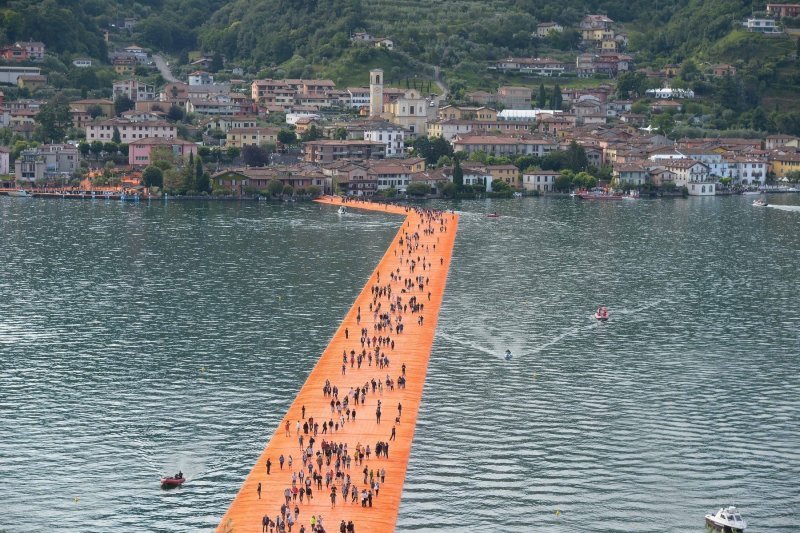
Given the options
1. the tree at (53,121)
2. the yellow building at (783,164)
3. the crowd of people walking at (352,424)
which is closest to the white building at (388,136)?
the tree at (53,121)

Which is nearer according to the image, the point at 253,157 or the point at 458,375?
the point at 458,375

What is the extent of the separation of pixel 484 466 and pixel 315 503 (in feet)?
22.8

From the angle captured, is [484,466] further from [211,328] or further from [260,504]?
[211,328]

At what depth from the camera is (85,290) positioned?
8275 centimetres

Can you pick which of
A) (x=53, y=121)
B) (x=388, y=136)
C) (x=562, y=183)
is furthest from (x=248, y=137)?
(x=562, y=183)

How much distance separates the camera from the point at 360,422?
171 feet

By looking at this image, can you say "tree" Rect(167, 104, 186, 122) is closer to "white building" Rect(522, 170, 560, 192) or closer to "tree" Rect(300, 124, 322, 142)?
"tree" Rect(300, 124, 322, 142)

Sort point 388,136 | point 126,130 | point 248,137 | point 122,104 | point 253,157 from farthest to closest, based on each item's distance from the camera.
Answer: point 122,104
point 388,136
point 248,137
point 126,130
point 253,157

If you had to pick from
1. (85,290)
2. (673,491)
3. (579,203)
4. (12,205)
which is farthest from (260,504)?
(579,203)

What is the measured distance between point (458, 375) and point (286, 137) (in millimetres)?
111271

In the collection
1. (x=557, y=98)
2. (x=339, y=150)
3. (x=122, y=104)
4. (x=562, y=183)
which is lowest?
(x=562, y=183)

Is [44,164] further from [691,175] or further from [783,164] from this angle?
[783,164]

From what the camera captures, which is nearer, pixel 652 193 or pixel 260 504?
pixel 260 504

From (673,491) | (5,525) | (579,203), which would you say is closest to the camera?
(5,525)
